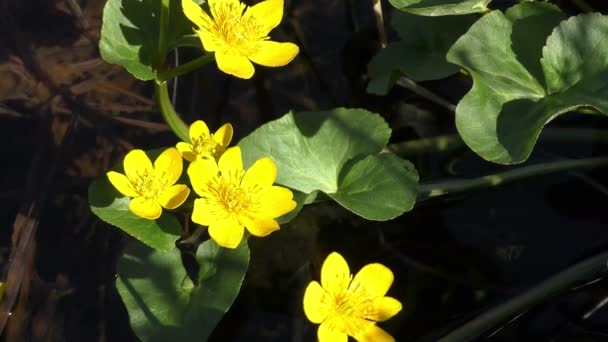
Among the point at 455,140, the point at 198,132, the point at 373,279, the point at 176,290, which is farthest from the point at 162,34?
the point at 455,140

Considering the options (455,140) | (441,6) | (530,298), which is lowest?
(530,298)

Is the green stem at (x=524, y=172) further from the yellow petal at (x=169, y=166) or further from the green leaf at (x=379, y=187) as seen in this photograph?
the yellow petal at (x=169, y=166)

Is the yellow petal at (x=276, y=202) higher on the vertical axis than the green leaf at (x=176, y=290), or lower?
higher

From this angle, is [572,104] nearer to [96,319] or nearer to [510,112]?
[510,112]

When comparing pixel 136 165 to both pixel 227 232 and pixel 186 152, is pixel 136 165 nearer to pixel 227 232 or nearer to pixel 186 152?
pixel 186 152

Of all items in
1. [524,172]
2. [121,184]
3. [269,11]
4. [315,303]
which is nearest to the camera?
[315,303]

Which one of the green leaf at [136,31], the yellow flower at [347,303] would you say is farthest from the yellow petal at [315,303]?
the green leaf at [136,31]

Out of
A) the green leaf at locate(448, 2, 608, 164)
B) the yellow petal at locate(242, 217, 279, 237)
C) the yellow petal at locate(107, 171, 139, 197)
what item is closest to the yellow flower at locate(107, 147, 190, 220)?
the yellow petal at locate(107, 171, 139, 197)
